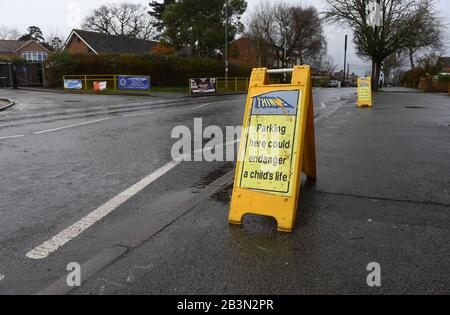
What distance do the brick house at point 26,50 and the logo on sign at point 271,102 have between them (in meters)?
86.5

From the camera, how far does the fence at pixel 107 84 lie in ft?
100

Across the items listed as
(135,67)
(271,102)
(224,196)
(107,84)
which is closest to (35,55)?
(135,67)

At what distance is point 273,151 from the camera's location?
4.05 m

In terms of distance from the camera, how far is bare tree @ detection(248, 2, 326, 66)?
2410 inches

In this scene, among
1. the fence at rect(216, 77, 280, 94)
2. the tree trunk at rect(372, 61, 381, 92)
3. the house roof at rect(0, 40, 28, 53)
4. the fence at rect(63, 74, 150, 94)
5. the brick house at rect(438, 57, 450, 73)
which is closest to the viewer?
the fence at rect(63, 74, 150, 94)

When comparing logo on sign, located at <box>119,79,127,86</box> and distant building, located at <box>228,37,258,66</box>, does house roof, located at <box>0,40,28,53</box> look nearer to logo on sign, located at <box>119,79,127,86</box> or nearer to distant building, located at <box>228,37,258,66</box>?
distant building, located at <box>228,37,258,66</box>

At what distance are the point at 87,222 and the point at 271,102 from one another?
2.25m

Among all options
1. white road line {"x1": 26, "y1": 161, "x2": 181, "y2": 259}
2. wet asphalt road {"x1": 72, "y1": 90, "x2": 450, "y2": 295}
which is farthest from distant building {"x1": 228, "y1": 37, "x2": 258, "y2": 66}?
wet asphalt road {"x1": 72, "y1": 90, "x2": 450, "y2": 295}

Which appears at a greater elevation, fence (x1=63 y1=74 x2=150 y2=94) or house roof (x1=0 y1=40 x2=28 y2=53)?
house roof (x1=0 y1=40 x2=28 y2=53)

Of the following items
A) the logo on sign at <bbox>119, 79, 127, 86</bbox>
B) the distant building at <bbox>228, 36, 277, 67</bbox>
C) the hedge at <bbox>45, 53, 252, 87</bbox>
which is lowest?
the logo on sign at <bbox>119, 79, 127, 86</bbox>

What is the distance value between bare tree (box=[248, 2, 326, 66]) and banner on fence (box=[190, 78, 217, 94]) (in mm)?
29742

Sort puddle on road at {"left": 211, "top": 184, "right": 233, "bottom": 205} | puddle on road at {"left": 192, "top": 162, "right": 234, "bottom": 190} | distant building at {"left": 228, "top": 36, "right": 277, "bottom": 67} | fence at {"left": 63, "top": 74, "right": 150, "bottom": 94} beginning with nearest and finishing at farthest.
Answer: puddle on road at {"left": 211, "top": 184, "right": 233, "bottom": 205} < puddle on road at {"left": 192, "top": 162, "right": 234, "bottom": 190} < fence at {"left": 63, "top": 74, "right": 150, "bottom": 94} < distant building at {"left": 228, "top": 36, "right": 277, "bottom": 67}

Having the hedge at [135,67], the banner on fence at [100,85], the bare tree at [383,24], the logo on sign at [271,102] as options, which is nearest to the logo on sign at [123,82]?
the banner on fence at [100,85]

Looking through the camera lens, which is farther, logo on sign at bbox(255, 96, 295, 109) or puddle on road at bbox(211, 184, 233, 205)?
puddle on road at bbox(211, 184, 233, 205)
